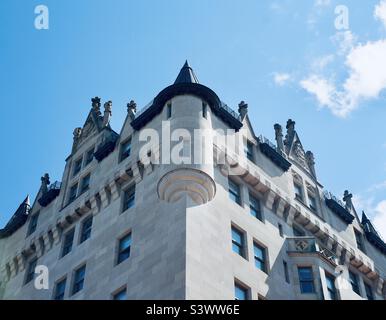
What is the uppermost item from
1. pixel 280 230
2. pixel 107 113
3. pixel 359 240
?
pixel 107 113

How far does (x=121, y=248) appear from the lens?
44594mm

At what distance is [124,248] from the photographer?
145 ft

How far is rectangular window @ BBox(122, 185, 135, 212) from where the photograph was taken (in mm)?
47500

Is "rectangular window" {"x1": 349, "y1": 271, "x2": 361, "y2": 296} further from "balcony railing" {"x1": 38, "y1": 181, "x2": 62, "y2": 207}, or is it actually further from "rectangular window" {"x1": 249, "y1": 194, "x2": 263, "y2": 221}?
"balcony railing" {"x1": 38, "y1": 181, "x2": 62, "y2": 207}

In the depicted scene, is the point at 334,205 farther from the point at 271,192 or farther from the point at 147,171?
the point at 147,171

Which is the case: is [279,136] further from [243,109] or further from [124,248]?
[124,248]

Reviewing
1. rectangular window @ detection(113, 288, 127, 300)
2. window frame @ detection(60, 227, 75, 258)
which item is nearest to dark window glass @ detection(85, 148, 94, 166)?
window frame @ detection(60, 227, 75, 258)

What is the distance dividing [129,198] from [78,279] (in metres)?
6.14

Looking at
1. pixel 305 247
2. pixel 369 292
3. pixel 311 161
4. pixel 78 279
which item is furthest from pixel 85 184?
pixel 369 292

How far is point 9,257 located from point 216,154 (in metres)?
19.5

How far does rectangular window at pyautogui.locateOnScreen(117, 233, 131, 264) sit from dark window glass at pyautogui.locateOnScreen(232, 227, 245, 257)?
625cm

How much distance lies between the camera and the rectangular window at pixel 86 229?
49.4 metres

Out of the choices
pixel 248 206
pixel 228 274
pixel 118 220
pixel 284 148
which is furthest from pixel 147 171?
pixel 284 148

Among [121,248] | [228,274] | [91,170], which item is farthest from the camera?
[91,170]
